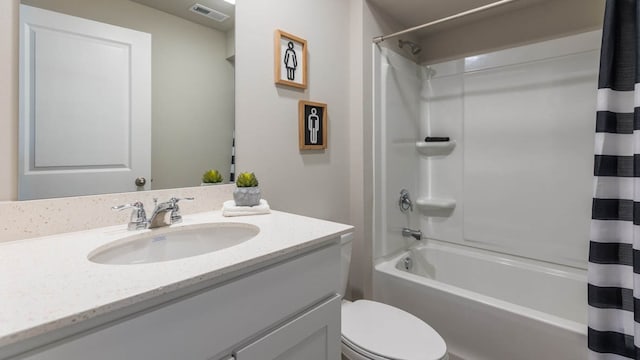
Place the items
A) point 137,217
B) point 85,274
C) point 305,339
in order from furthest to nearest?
point 137,217 → point 305,339 → point 85,274

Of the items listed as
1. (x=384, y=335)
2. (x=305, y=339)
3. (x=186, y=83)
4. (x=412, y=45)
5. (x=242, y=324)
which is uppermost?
(x=412, y=45)

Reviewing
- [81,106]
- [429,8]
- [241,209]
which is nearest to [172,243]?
[241,209]

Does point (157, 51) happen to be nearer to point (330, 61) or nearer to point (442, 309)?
point (330, 61)

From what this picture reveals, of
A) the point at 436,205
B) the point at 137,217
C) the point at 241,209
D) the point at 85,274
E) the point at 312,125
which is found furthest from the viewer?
the point at 436,205

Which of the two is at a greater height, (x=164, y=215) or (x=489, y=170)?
(x=489, y=170)

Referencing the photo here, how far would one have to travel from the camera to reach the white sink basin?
2.80ft

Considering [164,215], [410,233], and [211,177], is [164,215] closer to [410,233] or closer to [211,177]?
[211,177]

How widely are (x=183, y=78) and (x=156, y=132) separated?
0.25 m

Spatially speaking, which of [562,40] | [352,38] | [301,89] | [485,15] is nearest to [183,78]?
[301,89]

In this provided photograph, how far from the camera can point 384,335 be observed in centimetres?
127

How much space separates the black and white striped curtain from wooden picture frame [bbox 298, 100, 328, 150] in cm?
122

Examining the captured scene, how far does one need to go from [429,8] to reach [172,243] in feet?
6.83

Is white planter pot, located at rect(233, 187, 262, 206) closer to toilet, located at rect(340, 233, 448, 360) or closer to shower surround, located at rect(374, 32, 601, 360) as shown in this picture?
toilet, located at rect(340, 233, 448, 360)

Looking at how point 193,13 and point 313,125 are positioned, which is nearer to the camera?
point 193,13
